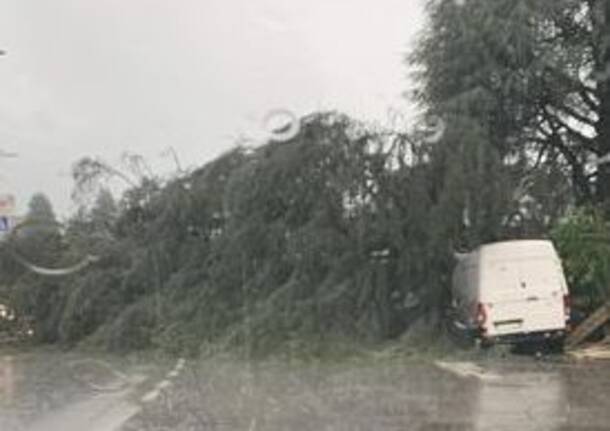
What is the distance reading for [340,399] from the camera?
671 inches

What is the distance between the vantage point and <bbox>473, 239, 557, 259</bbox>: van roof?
2539 cm

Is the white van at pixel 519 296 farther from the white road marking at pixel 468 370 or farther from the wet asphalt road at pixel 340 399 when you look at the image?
the white road marking at pixel 468 370

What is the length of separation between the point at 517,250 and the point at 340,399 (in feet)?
30.4

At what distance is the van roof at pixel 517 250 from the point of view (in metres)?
25.4

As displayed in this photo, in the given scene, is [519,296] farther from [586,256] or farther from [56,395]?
[56,395]

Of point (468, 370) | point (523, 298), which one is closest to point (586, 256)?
point (523, 298)

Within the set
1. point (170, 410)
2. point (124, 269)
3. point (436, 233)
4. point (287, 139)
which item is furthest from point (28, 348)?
point (170, 410)

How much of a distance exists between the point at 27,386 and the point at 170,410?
5.46 metres

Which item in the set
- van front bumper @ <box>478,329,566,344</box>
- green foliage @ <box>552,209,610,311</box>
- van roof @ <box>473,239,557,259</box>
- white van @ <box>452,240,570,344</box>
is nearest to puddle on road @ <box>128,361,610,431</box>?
van front bumper @ <box>478,329,566,344</box>

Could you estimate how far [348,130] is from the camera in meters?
28.0

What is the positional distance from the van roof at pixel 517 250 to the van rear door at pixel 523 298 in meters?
0.15

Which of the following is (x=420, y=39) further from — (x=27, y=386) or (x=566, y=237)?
(x=27, y=386)

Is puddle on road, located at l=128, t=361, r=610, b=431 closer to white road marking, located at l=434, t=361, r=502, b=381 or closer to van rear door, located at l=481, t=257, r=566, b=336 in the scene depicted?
white road marking, located at l=434, t=361, r=502, b=381

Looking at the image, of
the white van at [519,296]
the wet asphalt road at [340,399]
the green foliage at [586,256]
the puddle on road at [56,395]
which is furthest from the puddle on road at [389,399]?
the green foliage at [586,256]
